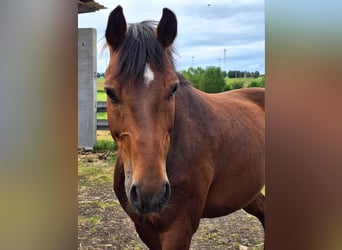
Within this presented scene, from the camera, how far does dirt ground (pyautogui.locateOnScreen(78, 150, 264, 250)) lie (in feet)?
3.49

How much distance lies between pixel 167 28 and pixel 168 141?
0.28 meters

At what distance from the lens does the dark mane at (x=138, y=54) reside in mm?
750

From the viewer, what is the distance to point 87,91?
0.95 metres

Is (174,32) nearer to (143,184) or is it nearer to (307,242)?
(143,184)

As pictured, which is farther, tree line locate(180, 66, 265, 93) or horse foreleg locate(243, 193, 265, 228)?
horse foreleg locate(243, 193, 265, 228)

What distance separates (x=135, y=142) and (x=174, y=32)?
0.96 ft

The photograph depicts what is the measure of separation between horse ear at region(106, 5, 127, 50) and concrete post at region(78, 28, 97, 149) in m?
0.10

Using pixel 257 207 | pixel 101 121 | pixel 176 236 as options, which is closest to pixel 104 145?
pixel 101 121

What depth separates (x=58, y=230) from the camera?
679 mm

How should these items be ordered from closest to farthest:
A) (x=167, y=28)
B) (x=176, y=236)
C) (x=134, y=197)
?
(x=134, y=197), (x=167, y=28), (x=176, y=236)

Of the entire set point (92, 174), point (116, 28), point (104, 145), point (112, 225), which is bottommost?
point (112, 225)

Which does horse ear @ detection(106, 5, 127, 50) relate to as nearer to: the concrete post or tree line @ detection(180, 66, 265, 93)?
the concrete post

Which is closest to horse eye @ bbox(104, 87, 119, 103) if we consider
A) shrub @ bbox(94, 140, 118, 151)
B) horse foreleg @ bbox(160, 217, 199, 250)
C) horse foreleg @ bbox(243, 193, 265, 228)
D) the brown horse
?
the brown horse

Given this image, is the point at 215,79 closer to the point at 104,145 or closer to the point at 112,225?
the point at 104,145
